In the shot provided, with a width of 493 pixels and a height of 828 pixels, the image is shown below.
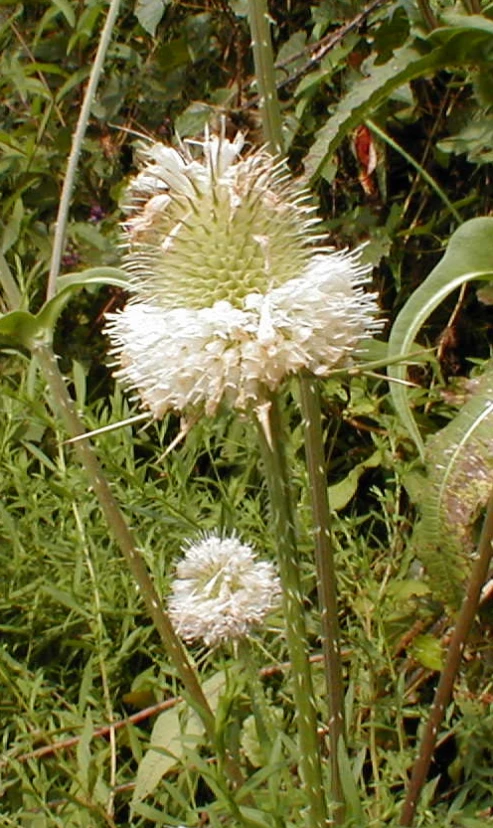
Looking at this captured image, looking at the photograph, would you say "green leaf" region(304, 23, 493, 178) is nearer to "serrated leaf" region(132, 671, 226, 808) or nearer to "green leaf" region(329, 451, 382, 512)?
"serrated leaf" region(132, 671, 226, 808)

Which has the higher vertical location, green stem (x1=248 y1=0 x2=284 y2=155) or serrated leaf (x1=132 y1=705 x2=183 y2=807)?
green stem (x1=248 y1=0 x2=284 y2=155)

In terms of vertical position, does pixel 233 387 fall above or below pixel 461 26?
below

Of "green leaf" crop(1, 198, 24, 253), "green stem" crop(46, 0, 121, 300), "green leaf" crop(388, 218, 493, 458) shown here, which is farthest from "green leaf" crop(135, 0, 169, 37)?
"green leaf" crop(388, 218, 493, 458)

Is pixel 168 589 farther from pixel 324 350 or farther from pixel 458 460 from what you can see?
pixel 324 350

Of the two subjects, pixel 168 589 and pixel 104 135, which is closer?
pixel 168 589

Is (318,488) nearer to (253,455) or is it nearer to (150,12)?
(253,455)

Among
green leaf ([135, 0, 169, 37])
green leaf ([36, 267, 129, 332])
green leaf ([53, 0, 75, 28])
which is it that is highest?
green leaf ([53, 0, 75, 28])

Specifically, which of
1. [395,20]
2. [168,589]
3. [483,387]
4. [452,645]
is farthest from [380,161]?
[452,645]

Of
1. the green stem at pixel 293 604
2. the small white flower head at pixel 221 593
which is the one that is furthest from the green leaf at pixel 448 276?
the small white flower head at pixel 221 593
